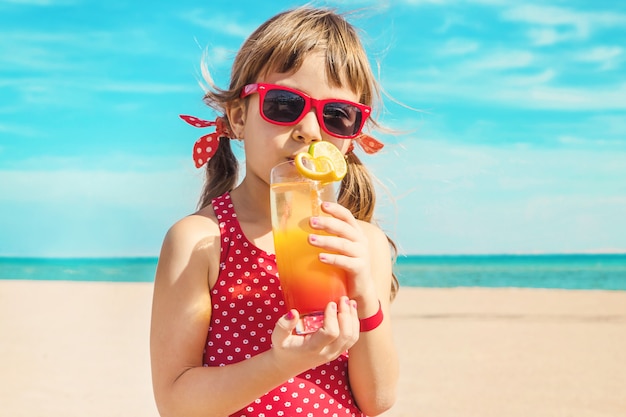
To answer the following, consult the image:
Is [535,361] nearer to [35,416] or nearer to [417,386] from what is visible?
[417,386]

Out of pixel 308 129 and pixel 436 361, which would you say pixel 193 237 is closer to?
pixel 308 129

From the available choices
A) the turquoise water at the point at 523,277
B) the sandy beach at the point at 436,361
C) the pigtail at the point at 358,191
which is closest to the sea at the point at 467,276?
the turquoise water at the point at 523,277

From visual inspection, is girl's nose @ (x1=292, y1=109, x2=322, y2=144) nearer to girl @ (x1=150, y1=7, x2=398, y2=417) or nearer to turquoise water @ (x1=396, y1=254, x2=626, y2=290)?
girl @ (x1=150, y1=7, x2=398, y2=417)

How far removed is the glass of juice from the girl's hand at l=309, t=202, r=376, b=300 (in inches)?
1.3

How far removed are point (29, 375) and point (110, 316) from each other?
6.07 metres

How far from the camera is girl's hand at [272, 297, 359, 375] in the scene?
203cm

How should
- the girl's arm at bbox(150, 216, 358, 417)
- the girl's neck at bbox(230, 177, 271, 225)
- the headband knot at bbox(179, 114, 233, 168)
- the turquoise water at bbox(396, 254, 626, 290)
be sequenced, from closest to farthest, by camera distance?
the girl's arm at bbox(150, 216, 358, 417) < the girl's neck at bbox(230, 177, 271, 225) < the headband knot at bbox(179, 114, 233, 168) < the turquoise water at bbox(396, 254, 626, 290)

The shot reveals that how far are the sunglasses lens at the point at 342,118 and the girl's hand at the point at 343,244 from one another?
46 cm

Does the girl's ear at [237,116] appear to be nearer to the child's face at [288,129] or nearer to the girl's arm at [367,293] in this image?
the child's face at [288,129]

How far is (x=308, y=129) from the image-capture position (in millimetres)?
2479

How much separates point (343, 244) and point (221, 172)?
116cm

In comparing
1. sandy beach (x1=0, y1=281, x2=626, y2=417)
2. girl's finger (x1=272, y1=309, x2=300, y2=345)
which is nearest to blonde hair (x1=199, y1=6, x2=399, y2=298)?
girl's finger (x1=272, y1=309, x2=300, y2=345)

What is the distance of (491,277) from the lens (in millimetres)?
38125

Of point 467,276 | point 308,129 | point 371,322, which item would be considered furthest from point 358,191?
point 467,276
